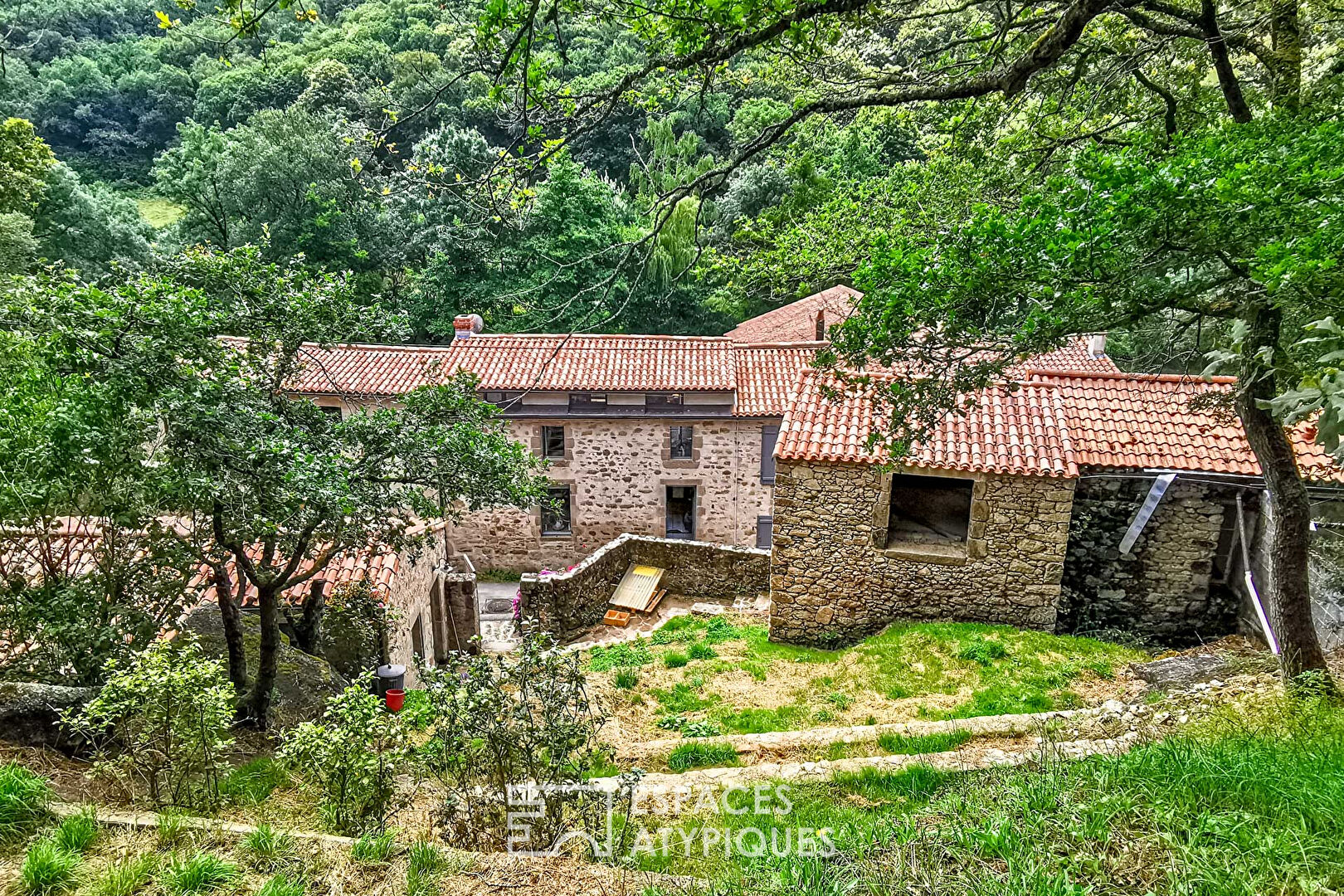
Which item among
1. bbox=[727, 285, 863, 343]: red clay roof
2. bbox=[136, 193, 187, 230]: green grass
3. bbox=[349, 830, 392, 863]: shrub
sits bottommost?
bbox=[349, 830, 392, 863]: shrub

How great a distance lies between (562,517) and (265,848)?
15.7 meters

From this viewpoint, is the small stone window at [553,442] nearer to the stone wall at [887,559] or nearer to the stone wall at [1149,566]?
the stone wall at [887,559]

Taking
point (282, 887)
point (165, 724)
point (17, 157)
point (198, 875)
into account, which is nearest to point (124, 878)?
point (198, 875)

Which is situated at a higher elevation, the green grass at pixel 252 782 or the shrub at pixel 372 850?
the shrub at pixel 372 850

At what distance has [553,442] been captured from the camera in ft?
62.5

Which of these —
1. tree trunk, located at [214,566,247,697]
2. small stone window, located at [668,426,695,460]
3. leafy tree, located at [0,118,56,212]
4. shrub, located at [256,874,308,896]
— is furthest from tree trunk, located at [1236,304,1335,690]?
leafy tree, located at [0,118,56,212]

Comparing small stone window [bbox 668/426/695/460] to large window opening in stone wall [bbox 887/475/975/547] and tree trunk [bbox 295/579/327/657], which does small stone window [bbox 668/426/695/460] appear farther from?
tree trunk [bbox 295/579/327/657]

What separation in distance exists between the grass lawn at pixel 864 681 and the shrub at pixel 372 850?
3.48 metres

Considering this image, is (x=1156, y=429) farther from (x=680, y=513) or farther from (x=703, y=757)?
(x=680, y=513)

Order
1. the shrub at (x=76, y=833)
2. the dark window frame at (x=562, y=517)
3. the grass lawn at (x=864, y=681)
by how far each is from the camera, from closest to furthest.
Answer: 1. the shrub at (x=76, y=833)
2. the grass lawn at (x=864, y=681)
3. the dark window frame at (x=562, y=517)

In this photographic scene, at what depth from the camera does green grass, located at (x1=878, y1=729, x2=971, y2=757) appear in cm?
545

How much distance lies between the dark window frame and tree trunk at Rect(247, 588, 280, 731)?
40.9 feet

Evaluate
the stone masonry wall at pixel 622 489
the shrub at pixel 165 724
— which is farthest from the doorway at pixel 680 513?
the shrub at pixel 165 724

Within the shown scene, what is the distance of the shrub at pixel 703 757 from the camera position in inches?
231
